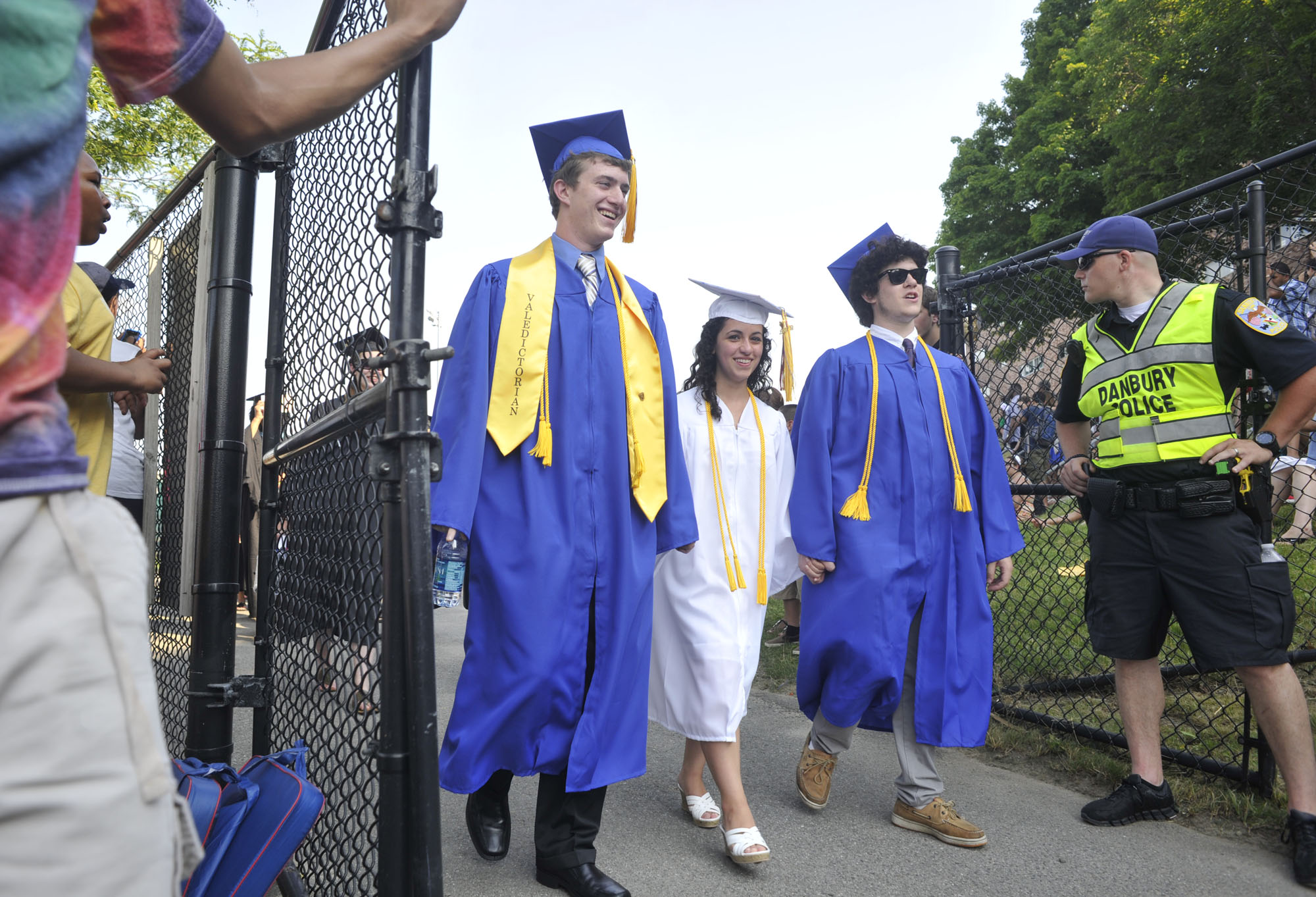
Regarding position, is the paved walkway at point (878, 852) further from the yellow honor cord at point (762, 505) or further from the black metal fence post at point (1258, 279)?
the yellow honor cord at point (762, 505)

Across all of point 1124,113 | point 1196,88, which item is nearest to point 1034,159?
point 1124,113

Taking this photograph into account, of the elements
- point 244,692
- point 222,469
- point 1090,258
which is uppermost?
point 1090,258

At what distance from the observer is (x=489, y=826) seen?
3082mm

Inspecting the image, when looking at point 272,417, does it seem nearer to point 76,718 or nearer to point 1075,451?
point 76,718

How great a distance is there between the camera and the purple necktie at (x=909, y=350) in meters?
3.88

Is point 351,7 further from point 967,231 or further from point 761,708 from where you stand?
point 967,231

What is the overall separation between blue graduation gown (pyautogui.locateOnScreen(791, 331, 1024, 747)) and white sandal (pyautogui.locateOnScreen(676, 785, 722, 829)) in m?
0.56

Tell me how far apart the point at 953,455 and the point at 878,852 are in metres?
1.54

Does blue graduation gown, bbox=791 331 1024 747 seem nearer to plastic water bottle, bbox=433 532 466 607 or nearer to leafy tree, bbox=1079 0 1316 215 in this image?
plastic water bottle, bbox=433 532 466 607

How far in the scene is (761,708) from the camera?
207 inches

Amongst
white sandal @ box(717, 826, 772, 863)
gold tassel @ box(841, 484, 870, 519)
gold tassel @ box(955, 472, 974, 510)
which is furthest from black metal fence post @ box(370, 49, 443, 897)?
gold tassel @ box(955, 472, 974, 510)

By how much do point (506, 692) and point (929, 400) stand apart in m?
2.11

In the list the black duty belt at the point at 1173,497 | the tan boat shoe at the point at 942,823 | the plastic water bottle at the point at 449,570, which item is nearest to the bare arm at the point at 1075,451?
the black duty belt at the point at 1173,497

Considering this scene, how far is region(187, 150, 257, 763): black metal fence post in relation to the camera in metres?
2.50
